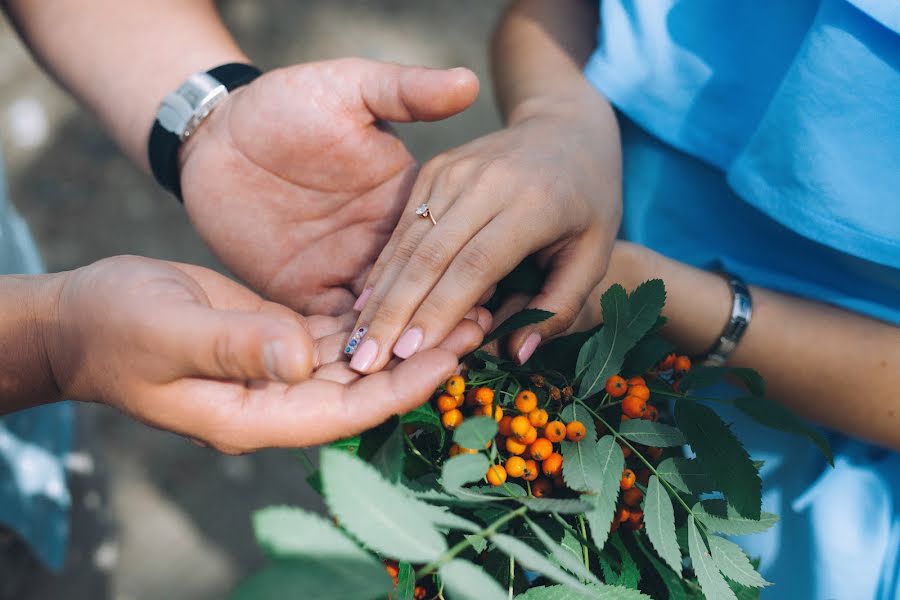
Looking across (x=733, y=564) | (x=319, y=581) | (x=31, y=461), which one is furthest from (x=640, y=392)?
(x=31, y=461)

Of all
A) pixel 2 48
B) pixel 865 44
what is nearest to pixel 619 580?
pixel 865 44

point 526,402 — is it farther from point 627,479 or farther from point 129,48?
point 129,48

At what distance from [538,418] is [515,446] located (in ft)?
0.14

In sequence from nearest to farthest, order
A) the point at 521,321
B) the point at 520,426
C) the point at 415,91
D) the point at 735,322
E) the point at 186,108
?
1. the point at 520,426
2. the point at 521,321
3. the point at 415,91
4. the point at 735,322
5. the point at 186,108

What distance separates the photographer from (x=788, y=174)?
1131mm

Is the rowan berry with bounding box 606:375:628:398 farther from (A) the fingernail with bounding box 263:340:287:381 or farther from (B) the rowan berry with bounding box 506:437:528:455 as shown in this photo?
(A) the fingernail with bounding box 263:340:287:381

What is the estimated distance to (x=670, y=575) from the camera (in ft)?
2.80

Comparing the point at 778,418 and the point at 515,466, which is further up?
the point at 778,418

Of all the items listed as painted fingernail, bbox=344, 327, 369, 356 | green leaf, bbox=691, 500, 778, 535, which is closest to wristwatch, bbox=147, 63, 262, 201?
painted fingernail, bbox=344, 327, 369, 356

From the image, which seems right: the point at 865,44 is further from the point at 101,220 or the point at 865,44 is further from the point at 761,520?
the point at 101,220

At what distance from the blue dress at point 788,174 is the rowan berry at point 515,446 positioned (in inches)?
23.8

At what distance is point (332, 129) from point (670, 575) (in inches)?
35.4

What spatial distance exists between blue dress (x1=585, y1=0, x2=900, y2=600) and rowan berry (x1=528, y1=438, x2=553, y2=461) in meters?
0.59

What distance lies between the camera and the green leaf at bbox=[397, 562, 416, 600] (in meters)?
0.72
